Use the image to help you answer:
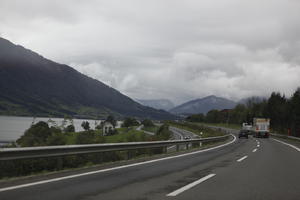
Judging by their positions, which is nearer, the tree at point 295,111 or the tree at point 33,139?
the tree at point 33,139

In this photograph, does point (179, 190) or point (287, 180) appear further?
point (287, 180)

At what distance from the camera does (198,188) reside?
24.7 ft

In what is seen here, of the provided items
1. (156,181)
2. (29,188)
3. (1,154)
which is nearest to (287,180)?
(156,181)

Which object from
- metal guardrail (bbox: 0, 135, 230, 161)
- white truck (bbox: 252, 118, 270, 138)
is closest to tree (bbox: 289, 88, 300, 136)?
white truck (bbox: 252, 118, 270, 138)

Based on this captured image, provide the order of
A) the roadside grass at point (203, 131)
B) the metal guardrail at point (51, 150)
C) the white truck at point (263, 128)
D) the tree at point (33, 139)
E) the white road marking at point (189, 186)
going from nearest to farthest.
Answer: the white road marking at point (189, 186)
the metal guardrail at point (51, 150)
the tree at point (33, 139)
the roadside grass at point (203, 131)
the white truck at point (263, 128)

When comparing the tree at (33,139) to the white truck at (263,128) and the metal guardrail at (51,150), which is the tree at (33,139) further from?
the white truck at (263,128)

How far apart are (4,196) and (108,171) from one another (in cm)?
420

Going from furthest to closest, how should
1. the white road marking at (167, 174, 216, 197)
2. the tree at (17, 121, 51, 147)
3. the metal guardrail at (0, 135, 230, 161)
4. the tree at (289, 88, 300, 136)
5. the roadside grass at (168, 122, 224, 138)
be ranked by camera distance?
1. the tree at (289, 88, 300, 136)
2. the roadside grass at (168, 122, 224, 138)
3. the tree at (17, 121, 51, 147)
4. the metal guardrail at (0, 135, 230, 161)
5. the white road marking at (167, 174, 216, 197)

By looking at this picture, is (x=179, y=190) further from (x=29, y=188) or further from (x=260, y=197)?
(x=29, y=188)

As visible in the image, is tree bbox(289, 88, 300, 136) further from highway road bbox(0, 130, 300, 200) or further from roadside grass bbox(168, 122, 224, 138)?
highway road bbox(0, 130, 300, 200)

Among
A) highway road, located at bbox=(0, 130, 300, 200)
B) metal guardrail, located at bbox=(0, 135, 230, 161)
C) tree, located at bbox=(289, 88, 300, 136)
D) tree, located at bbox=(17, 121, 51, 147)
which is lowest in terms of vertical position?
highway road, located at bbox=(0, 130, 300, 200)

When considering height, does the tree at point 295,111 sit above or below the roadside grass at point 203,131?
above

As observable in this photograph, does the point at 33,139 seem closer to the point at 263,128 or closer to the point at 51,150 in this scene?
the point at 51,150

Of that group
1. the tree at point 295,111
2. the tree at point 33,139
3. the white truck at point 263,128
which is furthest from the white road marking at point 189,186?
the tree at point 295,111
